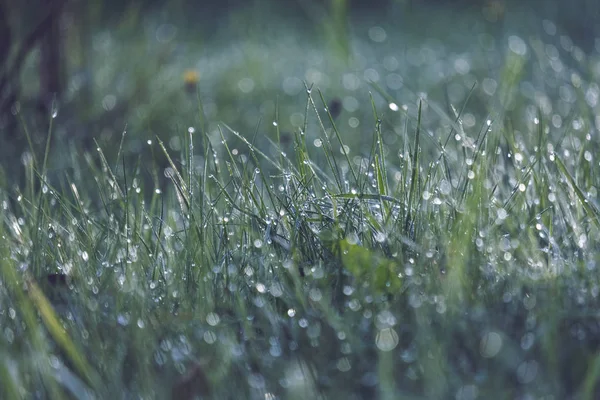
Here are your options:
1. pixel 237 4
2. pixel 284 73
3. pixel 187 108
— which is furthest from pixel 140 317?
pixel 237 4

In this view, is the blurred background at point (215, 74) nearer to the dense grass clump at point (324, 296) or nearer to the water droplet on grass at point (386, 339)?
the dense grass clump at point (324, 296)

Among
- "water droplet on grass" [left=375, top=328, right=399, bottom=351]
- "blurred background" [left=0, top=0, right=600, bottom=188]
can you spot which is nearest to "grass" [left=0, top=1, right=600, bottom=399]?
"water droplet on grass" [left=375, top=328, right=399, bottom=351]

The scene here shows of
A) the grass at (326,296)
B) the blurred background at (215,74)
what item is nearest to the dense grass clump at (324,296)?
the grass at (326,296)

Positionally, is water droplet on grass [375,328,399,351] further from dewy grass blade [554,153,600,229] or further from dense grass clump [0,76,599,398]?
dewy grass blade [554,153,600,229]

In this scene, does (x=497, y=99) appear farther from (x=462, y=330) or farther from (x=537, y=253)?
(x=462, y=330)

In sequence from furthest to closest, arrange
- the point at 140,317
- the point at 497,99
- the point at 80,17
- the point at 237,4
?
the point at 237,4
the point at 80,17
the point at 497,99
the point at 140,317

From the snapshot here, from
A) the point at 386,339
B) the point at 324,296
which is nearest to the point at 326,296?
the point at 324,296
